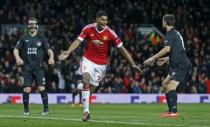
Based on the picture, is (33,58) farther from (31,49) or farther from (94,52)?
(94,52)

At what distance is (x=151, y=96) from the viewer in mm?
32844

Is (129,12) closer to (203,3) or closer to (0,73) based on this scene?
(203,3)

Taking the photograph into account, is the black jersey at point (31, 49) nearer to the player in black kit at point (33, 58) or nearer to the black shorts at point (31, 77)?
the player in black kit at point (33, 58)

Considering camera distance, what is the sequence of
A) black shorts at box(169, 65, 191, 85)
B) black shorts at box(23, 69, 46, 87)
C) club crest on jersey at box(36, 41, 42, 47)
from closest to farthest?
black shorts at box(169, 65, 191, 85) → black shorts at box(23, 69, 46, 87) → club crest on jersey at box(36, 41, 42, 47)

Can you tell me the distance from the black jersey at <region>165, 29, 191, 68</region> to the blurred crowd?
1334 centimetres

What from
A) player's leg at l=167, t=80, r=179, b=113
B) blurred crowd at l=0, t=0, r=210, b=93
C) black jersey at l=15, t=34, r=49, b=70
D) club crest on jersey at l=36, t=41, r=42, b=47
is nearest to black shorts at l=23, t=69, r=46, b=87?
black jersey at l=15, t=34, r=49, b=70

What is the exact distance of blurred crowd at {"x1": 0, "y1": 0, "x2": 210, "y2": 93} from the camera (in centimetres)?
3231

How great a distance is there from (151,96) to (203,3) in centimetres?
1081

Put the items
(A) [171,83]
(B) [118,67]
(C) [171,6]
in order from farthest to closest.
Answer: (C) [171,6] < (B) [118,67] < (A) [171,83]

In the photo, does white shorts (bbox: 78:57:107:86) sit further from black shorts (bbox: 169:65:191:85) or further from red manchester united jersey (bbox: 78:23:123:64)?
black shorts (bbox: 169:65:191:85)

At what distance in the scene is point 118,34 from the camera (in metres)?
36.2

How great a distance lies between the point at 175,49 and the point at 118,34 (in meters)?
19.8

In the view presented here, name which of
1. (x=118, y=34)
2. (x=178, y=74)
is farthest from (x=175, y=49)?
(x=118, y=34)

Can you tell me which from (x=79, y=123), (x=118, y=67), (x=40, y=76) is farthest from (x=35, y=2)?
(x=79, y=123)
